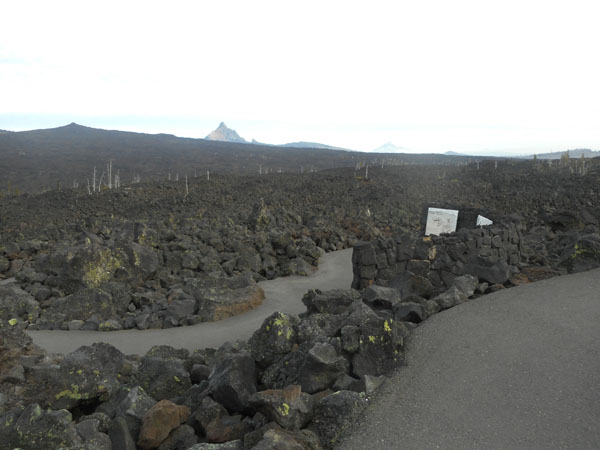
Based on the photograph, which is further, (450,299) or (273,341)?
(450,299)

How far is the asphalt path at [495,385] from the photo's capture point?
3.29 metres

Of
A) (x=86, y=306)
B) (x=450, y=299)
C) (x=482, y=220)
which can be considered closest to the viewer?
(x=450, y=299)

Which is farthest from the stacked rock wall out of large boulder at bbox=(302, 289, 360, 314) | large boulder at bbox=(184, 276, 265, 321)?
large boulder at bbox=(184, 276, 265, 321)

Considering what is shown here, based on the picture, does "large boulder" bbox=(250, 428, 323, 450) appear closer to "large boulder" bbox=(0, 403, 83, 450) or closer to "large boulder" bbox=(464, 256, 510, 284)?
"large boulder" bbox=(0, 403, 83, 450)

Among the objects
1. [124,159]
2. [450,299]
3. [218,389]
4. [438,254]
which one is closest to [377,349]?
[218,389]

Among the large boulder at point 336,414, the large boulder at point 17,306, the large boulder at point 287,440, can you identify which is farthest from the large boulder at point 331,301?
the large boulder at point 17,306

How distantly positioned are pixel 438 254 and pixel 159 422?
7.54 metres

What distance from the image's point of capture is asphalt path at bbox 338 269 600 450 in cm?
329

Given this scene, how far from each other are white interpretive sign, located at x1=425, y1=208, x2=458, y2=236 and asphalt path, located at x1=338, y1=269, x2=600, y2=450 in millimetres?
9095

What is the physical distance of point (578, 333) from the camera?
4.70 meters

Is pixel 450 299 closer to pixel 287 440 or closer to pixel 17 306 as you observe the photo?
pixel 287 440

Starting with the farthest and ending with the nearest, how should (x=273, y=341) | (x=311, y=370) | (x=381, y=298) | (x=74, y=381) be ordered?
1. (x=381, y=298)
2. (x=273, y=341)
3. (x=74, y=381)
4. (x=311, y=370)

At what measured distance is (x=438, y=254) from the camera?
971cm

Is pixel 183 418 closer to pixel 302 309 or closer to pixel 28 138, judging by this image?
pixel 302 309
